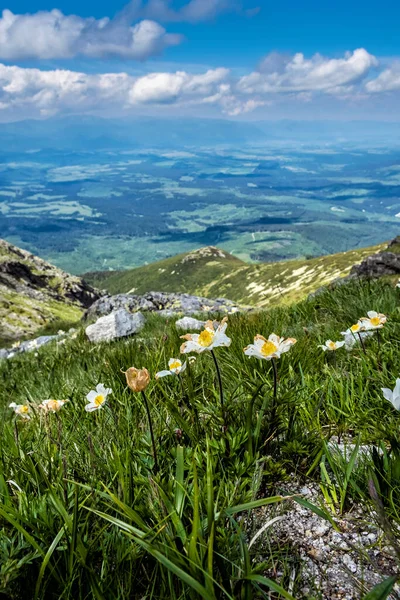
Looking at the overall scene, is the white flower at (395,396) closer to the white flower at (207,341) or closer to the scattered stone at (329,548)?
the scattered stone at (329,548)

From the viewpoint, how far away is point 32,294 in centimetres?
11888

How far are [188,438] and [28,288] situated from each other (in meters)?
131

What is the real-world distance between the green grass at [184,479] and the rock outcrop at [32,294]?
75.3 metres

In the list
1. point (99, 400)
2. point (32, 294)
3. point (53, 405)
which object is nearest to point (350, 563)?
point (99, 400)

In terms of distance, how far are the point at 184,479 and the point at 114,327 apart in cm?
997

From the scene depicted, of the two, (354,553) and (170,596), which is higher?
(170,596)

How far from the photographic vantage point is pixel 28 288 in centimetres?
12262

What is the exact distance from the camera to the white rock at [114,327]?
39.6ft

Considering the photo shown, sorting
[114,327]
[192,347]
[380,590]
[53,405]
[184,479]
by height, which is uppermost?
[192,347]

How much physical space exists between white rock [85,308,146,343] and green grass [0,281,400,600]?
23.9ft

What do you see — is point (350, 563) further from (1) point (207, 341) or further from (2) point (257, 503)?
(1) point (207, 341)

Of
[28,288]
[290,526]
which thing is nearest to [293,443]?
[290,526]

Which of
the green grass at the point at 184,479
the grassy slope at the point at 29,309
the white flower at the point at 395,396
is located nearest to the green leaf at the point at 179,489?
the green grass at the point at 184,479

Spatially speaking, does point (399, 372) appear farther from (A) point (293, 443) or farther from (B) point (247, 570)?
(B) point (247, 570)
